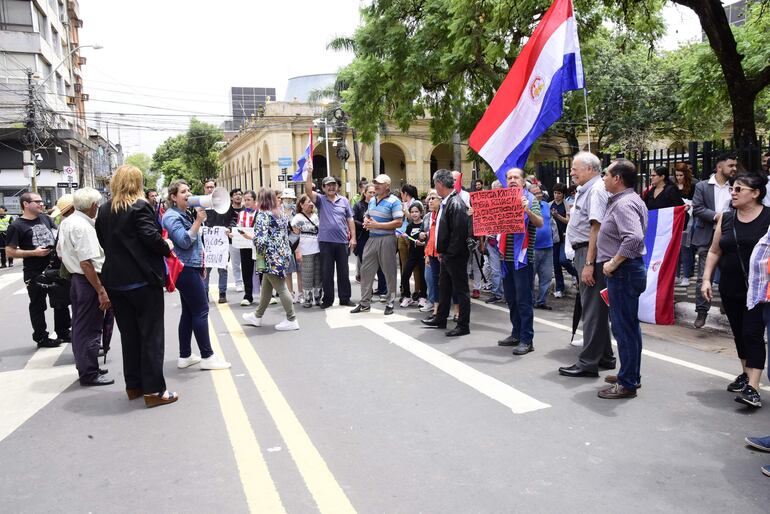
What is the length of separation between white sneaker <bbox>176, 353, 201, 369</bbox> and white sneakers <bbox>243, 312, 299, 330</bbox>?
1633 millimetres

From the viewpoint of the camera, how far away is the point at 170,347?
7230 mm

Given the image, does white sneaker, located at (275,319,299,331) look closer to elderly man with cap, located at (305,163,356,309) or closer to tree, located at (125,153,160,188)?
elderly man with cap, located at (305,163,356,309)

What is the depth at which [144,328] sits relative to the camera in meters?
4.98

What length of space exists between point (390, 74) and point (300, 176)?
6.07 meters

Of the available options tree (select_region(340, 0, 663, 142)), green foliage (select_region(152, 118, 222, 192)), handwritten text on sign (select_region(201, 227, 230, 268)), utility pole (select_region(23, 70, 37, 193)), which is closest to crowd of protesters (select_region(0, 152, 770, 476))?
handwritten text on sign (select_region(201, 227, 230, 268))

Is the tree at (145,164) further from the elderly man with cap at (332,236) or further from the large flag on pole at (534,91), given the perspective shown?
the large flag on pole at (534,91)

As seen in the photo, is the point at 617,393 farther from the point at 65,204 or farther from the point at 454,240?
the point at 65,204

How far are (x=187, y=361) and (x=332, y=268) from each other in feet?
12.0

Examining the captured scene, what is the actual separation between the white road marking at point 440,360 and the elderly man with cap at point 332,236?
0.47 metres

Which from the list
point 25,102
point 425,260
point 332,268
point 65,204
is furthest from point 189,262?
point 25,102

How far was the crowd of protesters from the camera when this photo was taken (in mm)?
4801

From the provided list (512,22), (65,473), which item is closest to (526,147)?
(65,473)

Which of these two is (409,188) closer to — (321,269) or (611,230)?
(321,269)

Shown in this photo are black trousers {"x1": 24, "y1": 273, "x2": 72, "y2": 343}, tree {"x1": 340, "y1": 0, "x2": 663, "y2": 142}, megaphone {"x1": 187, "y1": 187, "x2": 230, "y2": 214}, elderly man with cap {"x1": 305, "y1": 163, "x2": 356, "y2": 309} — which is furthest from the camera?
tree {"x1": 340, "y1": 0, "x2": 663, "y2": 142}
